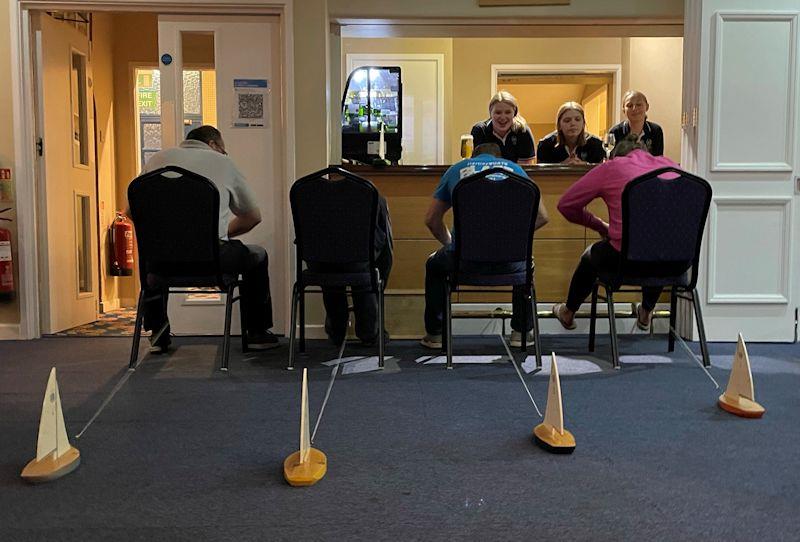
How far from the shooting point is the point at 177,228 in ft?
9.09

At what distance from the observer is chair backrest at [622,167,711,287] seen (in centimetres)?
276

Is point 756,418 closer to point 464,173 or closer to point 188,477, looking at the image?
point 464,173

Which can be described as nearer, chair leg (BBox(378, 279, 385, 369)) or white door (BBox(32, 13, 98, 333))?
chair leg (BBox(378, 279, 385, 369))

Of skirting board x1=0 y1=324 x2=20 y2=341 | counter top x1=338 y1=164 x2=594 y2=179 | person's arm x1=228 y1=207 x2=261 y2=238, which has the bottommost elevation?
skirting board x1=0 y1=324 x2=20 y2=341

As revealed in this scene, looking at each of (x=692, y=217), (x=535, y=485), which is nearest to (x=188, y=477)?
(x=535, y=485)

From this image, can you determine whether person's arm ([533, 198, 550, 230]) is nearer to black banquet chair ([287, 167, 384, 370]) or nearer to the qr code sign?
black banquet chair ([287, 167, 384, 370])

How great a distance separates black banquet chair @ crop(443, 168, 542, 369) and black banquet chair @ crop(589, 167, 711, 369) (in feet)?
1.31

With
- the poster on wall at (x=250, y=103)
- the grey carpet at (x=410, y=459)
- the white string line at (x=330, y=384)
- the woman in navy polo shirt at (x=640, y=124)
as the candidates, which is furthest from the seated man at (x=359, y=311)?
the woman in navy polo shirt at (x=640, y=124)

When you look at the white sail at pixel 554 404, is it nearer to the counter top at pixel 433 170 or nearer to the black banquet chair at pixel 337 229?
the black banquet chair at pixel 337 229

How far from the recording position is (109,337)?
12.6 ft

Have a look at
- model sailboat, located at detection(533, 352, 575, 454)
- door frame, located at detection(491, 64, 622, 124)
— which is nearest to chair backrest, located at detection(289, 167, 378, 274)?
model sailboat, located at detection(533, 352, 575, 454)

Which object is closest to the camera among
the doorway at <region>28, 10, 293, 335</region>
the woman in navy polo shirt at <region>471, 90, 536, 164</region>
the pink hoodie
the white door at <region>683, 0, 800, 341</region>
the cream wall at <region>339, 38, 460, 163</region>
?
the pink hoodie

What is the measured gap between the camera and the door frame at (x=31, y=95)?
12.0ft

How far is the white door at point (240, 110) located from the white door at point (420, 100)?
2987 millimetres
